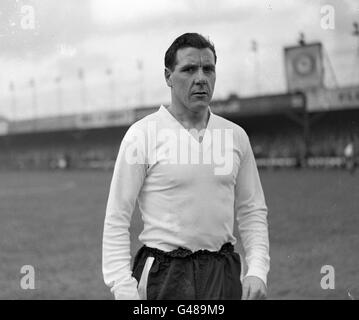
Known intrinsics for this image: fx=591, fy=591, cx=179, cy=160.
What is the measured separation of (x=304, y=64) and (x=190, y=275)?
1019 centimetres

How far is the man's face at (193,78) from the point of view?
1.59 meters

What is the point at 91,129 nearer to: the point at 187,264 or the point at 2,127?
the point at 2,127

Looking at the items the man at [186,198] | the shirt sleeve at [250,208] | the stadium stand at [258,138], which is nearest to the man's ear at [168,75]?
the man at [186,198]

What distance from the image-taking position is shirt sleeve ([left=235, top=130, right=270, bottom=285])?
1658mm

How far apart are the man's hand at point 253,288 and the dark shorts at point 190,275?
0.08 m

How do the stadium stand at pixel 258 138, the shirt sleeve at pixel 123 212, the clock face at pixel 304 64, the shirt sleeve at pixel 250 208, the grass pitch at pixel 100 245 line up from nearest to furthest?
the shirt sleeve at pixel 123 212, the shirt sleeve at pixel 250 208, the grass pitch at pixel 100 245, the clock face at pixel 304 64, the stadium stand at pixel 258 138

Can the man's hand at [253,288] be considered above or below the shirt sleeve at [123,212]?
below

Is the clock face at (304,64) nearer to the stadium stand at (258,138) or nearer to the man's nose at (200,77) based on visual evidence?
the stadium stand at (258,138)

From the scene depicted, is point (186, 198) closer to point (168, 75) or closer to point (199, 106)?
point (199, 106)

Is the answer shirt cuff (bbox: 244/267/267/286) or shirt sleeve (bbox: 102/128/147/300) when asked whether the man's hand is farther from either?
shirt sleeve (bbox: 102/128/147/300)

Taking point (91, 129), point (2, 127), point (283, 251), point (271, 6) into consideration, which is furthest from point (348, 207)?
point (2, 127)

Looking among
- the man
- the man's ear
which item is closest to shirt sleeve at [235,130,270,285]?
the man

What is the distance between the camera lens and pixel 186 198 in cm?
158
